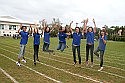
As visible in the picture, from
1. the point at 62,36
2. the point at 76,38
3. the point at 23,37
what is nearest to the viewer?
the point at 23,37

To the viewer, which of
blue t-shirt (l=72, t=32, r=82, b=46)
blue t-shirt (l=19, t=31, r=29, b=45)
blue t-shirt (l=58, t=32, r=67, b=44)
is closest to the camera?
blue t-shirt (l=19, t=31, r=29, b=45)

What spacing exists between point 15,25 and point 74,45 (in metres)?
77.6

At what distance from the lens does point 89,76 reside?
33.5ft

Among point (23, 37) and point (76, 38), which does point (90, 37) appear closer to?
point (76, 38)

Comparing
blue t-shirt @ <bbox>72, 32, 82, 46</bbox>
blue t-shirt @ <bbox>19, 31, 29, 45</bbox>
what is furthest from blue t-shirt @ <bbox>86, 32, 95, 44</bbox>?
blue t-shirt @ <bbox>19, 31, 29, 45</bbox>

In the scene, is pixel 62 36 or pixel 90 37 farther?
pixel 62 36

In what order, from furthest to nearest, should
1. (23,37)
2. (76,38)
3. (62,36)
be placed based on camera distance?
(62,36), (76,38), (23,37)

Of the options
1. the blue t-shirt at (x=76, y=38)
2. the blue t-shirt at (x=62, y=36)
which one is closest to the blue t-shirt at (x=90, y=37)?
the blue t-shirt at (x=76, y=38)

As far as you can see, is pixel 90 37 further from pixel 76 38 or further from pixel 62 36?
pixel 62 36

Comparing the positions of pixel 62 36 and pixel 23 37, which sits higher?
pixel 23 37

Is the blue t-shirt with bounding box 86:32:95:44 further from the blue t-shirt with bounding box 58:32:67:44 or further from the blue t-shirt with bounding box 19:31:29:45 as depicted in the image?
the blue t-shirt with bounding box 58:32:67:44

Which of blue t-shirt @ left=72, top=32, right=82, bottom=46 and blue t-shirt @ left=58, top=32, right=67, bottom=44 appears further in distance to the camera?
blue t-shirt @ left=58, top=32, right=67, bottom=44

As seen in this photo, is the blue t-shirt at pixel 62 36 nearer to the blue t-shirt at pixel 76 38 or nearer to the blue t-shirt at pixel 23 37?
the blue t-shirt at pixel 76 38

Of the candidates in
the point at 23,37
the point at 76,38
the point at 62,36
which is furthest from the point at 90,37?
the point at 62,36
